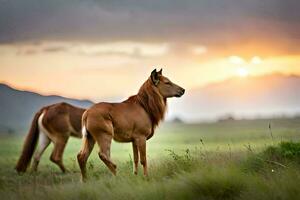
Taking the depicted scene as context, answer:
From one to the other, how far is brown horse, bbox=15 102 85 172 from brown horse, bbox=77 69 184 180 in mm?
1777

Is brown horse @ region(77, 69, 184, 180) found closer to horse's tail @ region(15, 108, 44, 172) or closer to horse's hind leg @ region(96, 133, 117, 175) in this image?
horse's hind leg @ region(96, 133, 117, 175)

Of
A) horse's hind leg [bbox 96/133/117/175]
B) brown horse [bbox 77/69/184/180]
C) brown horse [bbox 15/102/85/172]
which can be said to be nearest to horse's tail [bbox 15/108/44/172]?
brown horse [bbox 15/102/85/172]

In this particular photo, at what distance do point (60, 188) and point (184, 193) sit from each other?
5.37ft

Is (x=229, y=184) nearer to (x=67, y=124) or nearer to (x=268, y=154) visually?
(x=268, y=154)

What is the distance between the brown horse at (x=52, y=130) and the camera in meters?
10.3

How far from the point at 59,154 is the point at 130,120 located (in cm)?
202

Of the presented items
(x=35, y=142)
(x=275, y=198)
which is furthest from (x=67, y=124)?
(x=275, y=198)

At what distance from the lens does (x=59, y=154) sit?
10.2 meters

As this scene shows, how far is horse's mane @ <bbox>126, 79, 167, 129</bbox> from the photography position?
8953 mm

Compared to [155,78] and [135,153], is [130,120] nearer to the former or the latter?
[135,153]

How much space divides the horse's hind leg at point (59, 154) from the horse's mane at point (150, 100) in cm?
182

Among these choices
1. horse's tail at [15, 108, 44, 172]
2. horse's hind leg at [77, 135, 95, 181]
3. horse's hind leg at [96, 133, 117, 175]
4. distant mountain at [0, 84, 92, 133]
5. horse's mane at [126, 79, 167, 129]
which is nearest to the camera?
horse's hind leg at [96, 133, 117, 175]

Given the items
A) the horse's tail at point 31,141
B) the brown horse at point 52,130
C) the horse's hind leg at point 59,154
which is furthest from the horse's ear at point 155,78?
the horse's tail at point 31,141

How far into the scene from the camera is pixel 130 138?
8.59 metres
